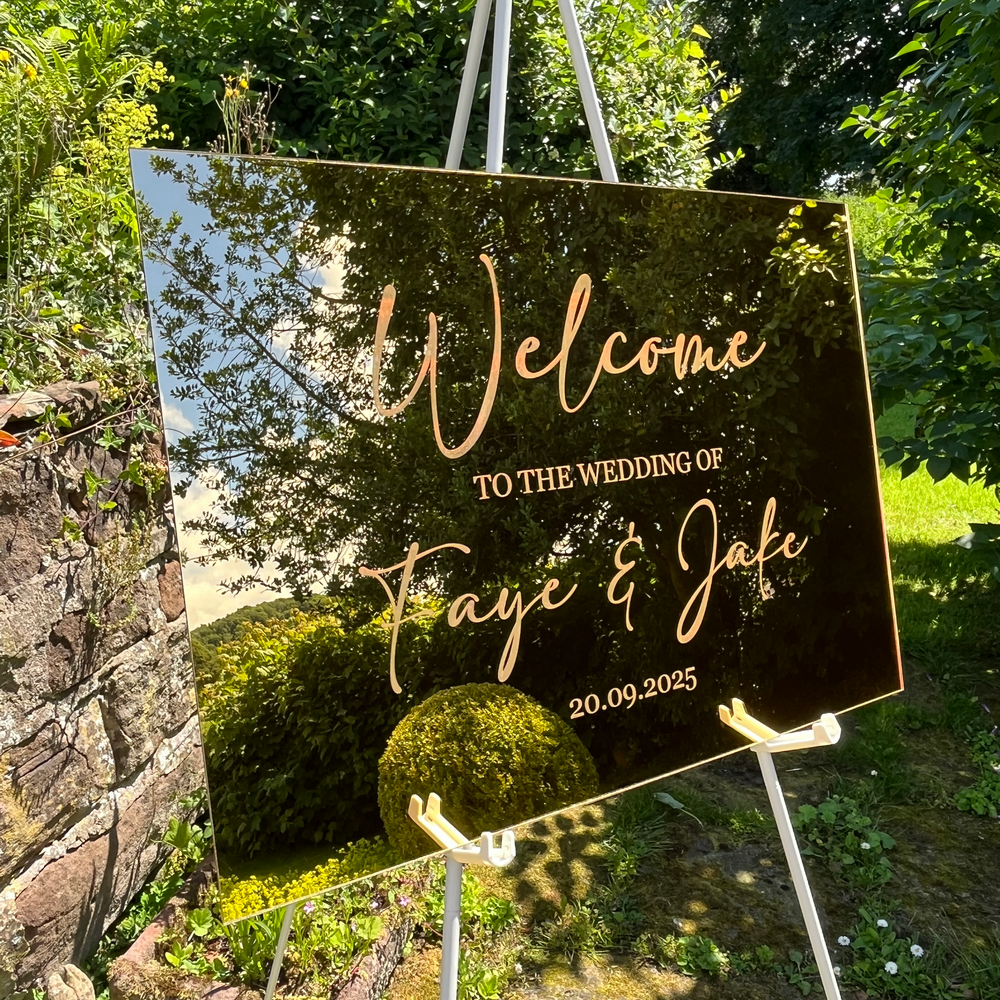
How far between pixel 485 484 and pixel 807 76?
11.5m

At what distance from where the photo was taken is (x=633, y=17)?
305cm

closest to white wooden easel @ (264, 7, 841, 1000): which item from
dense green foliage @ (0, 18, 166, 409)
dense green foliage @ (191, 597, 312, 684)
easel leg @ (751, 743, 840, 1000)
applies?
easel leg @ (751, 743, 840, 1000)

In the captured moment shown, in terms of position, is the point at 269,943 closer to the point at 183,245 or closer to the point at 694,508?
the point at 694,508

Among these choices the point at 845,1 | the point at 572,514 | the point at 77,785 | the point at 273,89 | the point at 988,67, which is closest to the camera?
the point at 572,514

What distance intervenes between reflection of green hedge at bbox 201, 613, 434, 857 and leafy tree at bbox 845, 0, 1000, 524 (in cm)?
177

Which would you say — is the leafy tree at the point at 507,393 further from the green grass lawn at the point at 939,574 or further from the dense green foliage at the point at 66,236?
the green grass lawn at the point at 939,574

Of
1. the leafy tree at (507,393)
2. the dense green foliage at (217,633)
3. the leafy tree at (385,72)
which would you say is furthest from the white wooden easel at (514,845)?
the leafy tree at (385,72)

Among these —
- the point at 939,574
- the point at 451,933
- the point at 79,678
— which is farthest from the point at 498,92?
the point at 939,574

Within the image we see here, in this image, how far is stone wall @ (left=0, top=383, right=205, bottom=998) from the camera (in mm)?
1593

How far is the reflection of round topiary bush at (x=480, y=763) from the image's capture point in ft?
3.49

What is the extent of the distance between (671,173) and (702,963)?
2.76 m

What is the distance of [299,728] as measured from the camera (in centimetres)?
101

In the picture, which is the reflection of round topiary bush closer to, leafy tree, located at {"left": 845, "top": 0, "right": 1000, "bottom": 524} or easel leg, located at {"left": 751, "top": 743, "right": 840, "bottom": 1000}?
easel leg, located at {"left": 751, "top": 743, "right": 840, "bottom": 1000}

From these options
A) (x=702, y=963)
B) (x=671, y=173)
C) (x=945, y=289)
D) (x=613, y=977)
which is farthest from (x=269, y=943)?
(x=671, y=173)
